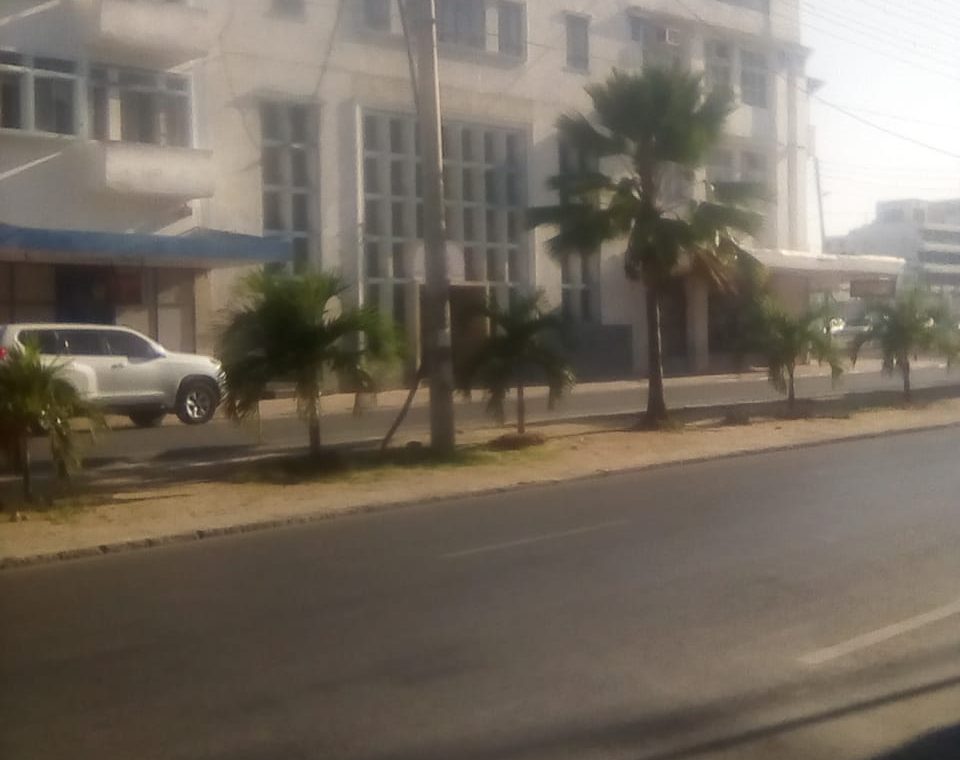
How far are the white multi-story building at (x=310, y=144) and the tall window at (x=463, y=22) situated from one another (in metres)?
0.05

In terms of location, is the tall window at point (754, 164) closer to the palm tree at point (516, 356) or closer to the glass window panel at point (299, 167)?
the glass window panel at point (299, 167)

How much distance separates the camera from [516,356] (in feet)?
68.8

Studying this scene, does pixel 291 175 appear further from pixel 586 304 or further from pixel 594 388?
pixel 586 304

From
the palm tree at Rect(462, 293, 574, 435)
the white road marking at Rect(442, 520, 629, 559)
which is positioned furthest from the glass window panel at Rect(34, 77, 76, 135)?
the white road marking at Rect(442, 520, 629, 559)

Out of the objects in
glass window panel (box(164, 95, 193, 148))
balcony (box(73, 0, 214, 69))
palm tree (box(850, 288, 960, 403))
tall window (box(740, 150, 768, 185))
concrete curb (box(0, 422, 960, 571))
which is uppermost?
balcony (box(73, 0, 214, 69))

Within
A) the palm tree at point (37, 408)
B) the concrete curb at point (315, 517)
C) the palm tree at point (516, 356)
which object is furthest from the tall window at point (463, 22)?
the palm tree at point (37, 408)

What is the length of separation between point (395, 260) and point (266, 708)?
1167 inches

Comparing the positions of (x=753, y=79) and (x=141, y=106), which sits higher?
(x=753, y=79)

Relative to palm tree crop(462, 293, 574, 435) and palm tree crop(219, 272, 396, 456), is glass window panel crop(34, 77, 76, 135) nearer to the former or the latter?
palm tree crop(462, 293, 574, 435)

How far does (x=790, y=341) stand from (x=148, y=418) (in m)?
11.8

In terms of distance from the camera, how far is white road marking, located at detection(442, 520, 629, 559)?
40.0 feet

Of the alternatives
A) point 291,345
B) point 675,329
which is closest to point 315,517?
point 291,345

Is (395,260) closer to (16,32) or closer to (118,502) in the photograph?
(16,32)

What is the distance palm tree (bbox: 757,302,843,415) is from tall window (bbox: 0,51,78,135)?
1451cm
